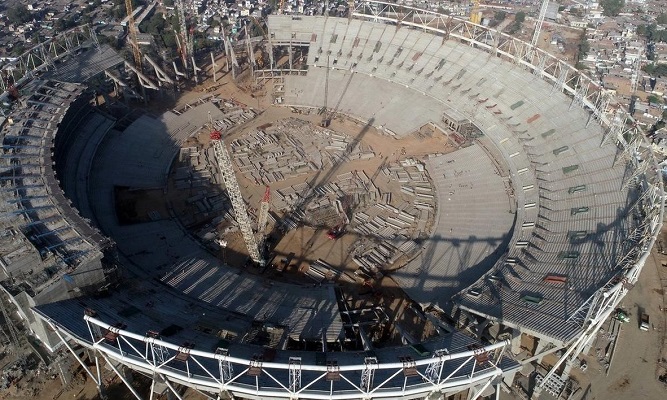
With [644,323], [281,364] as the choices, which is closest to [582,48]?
[644,323]

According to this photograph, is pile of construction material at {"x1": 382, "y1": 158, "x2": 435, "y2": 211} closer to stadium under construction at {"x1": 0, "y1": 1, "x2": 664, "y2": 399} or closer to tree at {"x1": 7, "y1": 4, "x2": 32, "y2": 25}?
stadium under construction at {"x1": 0, "y1": 1, "x2": 664, "y2": 399}

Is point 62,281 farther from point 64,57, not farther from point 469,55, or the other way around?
point 469,55

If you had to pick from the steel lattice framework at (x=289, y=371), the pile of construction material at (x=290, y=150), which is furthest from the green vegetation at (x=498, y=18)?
the steel lattice framework at (x=289, y=371)

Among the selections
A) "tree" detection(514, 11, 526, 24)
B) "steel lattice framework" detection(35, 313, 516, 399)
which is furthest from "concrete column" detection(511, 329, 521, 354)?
"tree" detection(514, 11, 526, 24)

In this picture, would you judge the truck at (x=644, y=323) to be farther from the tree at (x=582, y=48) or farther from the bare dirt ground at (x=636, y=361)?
the tree at (x=582, y=48)

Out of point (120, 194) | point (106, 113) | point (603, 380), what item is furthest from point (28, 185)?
point (603, 380)
